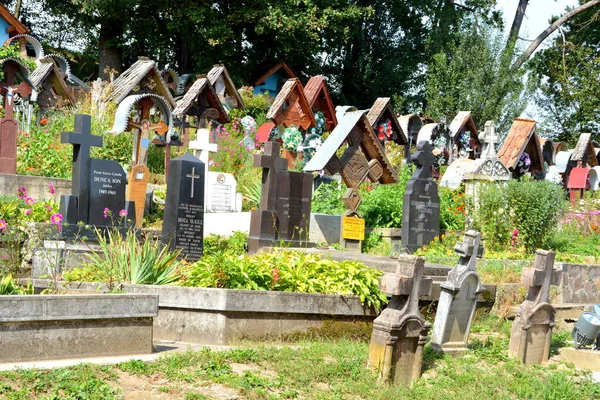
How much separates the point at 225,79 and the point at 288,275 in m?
14.3

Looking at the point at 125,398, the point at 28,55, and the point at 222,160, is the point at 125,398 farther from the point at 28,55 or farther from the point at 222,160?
the point at 28,55

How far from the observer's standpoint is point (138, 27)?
29.0 m

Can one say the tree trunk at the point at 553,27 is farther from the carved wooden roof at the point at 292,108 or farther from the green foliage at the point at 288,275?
the green foliage at the point at 288,275

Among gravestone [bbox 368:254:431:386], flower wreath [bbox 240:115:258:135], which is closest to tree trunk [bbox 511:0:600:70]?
flower wreath [bbox 240:115:258:135]

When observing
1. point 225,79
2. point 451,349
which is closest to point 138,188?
point 451,349

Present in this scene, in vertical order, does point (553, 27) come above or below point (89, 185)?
above

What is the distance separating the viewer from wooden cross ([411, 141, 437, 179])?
519 inches

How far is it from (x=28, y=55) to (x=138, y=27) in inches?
155

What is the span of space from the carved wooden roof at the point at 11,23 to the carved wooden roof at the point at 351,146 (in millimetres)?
17575

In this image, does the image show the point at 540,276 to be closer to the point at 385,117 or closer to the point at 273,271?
the point at 273,271

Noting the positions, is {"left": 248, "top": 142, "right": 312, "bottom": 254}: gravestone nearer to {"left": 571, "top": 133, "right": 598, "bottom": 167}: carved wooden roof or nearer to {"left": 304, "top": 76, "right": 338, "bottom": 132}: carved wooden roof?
{"left": 304, "top": 76, "right": 338, "bottom": 132}: carved wooden roof

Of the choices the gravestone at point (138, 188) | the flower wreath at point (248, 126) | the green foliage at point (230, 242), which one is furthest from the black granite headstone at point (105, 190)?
the flower wreath at point (248, 126)

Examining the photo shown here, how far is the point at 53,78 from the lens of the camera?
20.3 metres

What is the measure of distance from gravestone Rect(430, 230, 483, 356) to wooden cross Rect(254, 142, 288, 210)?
458cm
